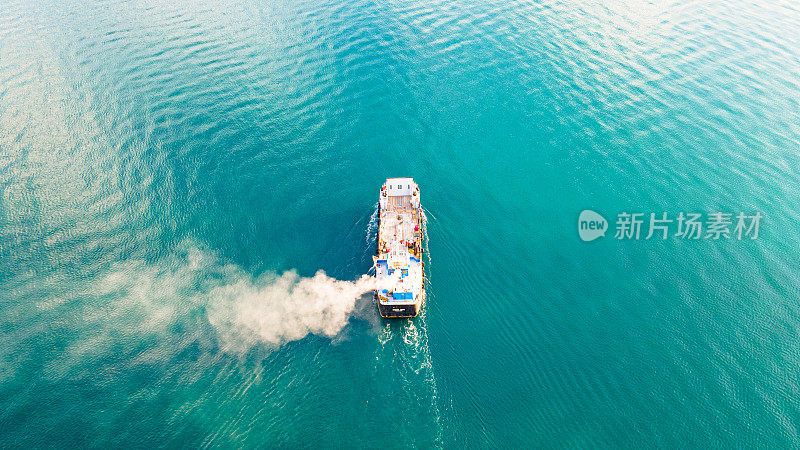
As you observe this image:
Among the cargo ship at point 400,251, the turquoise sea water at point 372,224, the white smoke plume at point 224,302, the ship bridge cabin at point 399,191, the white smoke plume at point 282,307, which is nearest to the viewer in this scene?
the turquoise sea water at point 372,224

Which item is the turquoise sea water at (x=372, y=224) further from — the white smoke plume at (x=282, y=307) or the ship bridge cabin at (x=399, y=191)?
the ship bridge cabin at (x=399, y=191)

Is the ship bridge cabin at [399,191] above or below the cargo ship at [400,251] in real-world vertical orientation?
above

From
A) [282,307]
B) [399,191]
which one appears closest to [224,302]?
[282,307]

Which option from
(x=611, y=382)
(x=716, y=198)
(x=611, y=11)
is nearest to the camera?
(x=611, y=382)

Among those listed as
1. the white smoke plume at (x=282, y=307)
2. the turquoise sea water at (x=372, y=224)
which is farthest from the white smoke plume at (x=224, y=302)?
the turquoise sea water at (x=372, y=224)

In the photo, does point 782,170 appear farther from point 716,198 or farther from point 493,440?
point 493,440

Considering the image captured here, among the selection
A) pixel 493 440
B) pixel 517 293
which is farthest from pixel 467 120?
pixel 493 440

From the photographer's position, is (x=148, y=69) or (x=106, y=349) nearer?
(x=106, y=349)

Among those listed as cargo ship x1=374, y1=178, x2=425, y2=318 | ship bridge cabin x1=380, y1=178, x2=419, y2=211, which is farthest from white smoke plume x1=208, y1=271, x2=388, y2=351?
ship bridge cabin x1=380, y1=178, x2=419, y2=211
